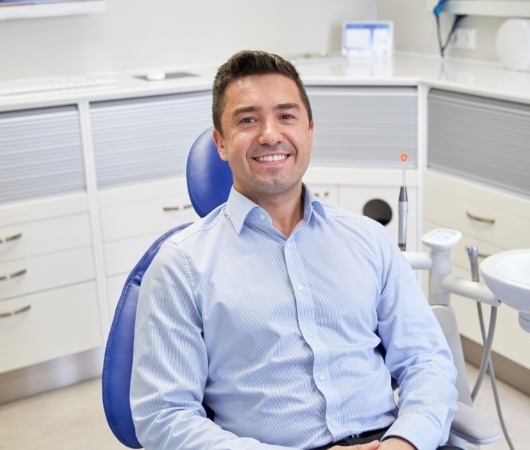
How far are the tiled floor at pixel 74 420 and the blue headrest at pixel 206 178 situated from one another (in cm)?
112

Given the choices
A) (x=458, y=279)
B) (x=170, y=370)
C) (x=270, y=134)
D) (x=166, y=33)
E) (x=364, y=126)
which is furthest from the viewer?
(x=166, y=33)

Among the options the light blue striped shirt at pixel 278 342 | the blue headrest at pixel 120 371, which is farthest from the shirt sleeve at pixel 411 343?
the blue headrest at pixel 120 371

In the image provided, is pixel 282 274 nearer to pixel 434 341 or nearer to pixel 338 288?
pixel 338 288

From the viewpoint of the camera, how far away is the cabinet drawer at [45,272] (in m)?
2.89

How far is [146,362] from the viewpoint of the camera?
5.02ft

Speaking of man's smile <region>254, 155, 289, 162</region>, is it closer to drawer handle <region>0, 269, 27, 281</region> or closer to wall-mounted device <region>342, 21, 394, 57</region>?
drawer handle <region>0, 269, 27, 281</region>

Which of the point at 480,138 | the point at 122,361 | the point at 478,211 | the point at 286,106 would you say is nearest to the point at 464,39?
the point at 480,138

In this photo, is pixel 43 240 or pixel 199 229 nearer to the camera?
pixel 199 229

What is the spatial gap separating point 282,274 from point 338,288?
11 centimetres

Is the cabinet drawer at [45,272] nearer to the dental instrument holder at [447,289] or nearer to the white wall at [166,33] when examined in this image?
the white wall at [166,33]

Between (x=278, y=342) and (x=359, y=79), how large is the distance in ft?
5.58

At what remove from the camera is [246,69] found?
1.66 m

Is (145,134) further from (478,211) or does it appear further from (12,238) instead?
(478,211)

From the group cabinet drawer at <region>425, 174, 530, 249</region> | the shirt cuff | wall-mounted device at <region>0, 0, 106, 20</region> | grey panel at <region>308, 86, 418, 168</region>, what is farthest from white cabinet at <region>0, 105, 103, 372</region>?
the shirt cuff
